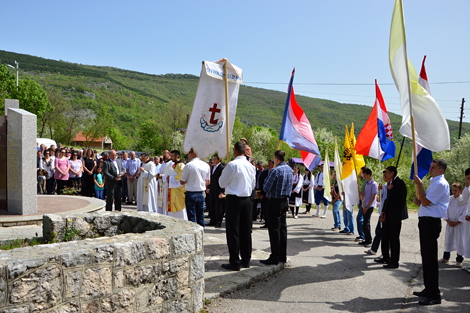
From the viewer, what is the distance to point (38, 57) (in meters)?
124

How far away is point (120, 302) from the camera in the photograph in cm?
388

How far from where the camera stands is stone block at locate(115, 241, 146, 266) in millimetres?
3870

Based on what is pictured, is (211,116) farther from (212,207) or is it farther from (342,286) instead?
(212,207)

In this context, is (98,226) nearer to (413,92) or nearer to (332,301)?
(332,301)

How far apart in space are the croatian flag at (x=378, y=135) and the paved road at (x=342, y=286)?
2.49 m

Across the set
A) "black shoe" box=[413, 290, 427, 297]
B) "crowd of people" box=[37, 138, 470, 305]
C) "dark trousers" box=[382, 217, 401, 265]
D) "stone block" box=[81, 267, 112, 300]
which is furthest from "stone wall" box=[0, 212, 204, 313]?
"dark trousers" box=[382, 217, 401, 265]

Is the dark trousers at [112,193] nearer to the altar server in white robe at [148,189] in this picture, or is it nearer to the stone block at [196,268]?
the altar server in white robe at [148,189]

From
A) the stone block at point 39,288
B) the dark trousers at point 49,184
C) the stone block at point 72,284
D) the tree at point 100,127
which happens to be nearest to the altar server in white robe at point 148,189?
the dark trousers at point 49,184

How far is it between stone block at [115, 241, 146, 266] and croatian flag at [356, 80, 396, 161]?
22.7 ft

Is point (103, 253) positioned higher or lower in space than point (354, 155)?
lower

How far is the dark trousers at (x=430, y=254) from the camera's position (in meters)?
5.61

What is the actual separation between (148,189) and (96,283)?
9.26 metres

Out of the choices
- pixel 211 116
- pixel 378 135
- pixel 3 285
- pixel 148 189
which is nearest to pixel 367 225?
pixel 378 135

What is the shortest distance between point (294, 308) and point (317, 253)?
3617 mm
